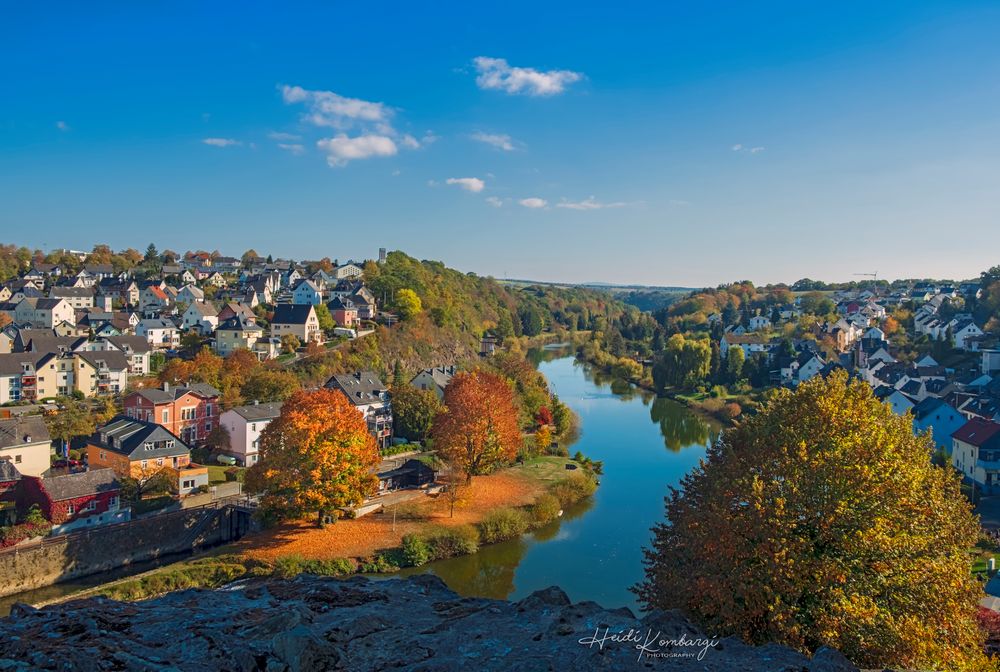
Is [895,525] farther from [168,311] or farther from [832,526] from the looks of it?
[168,311]

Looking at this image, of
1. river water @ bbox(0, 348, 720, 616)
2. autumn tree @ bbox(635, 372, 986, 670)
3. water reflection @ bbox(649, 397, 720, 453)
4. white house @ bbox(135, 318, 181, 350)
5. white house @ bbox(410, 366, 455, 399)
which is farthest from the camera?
white house @ bbox(135, 318, 181, 350)

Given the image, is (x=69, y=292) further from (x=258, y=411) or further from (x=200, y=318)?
(x=258, y=411)

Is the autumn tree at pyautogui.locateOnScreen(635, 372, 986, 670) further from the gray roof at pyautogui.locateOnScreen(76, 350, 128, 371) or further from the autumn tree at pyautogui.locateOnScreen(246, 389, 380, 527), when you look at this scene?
the gray roof at pyautogui.locateOnScreen(76, 350, 128, 371)

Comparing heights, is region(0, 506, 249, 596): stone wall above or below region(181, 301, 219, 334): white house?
below

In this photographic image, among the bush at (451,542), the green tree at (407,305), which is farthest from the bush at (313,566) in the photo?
the green tree at (407,305)

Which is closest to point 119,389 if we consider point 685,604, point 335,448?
point 335,448

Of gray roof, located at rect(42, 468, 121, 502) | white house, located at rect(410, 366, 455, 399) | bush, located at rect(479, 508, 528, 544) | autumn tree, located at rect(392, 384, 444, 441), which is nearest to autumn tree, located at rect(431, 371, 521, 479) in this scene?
bush, located at rect(479, 508, 528, 544)
